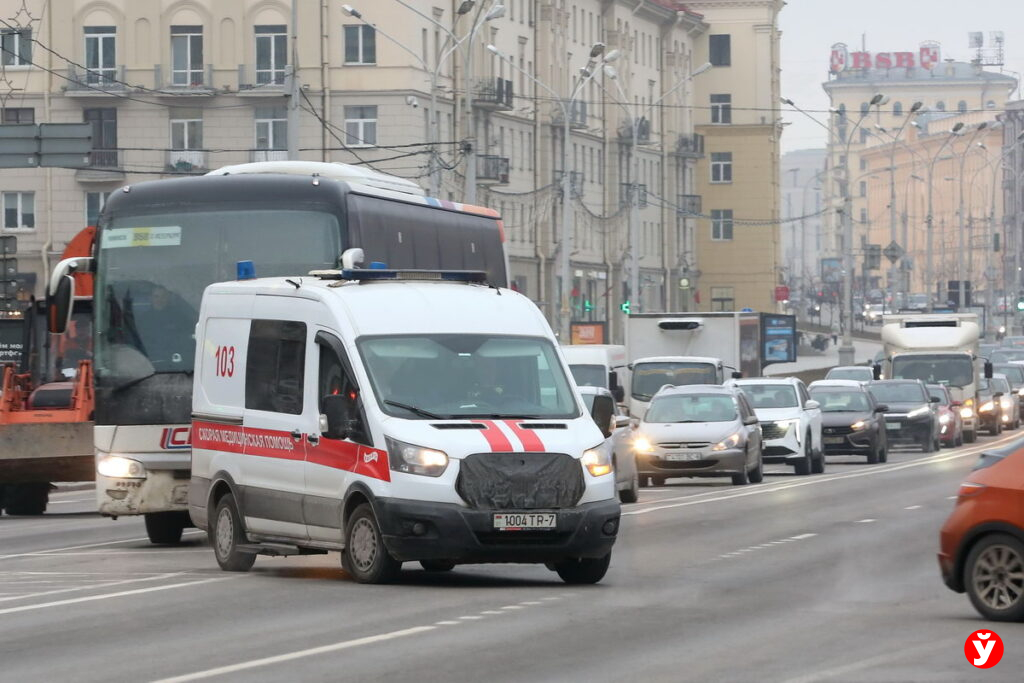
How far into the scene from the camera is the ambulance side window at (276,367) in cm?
1709

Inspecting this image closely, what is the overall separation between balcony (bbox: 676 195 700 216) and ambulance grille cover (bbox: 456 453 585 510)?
100150 millimetres

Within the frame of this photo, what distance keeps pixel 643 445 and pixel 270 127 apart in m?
49.0

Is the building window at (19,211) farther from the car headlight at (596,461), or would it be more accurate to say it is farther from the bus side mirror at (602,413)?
the car headlight at (596,461)

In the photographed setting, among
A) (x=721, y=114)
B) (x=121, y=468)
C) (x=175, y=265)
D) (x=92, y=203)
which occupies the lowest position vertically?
(x=121, y=468)

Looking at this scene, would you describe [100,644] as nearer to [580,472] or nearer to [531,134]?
[580,472]

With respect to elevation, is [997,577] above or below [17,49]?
below

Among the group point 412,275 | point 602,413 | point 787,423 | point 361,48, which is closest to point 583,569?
point 602,413

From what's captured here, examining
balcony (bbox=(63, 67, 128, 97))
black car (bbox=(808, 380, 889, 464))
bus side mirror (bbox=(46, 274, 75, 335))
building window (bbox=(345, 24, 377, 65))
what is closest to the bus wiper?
bus side mirror (bbox=(46, 274, 75, 335))

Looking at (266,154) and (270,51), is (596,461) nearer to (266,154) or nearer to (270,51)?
(266,154)

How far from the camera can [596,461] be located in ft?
53.1

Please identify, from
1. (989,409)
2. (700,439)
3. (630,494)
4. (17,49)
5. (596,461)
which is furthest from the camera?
(17,49)

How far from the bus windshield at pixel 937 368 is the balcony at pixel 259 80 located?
1192 inches

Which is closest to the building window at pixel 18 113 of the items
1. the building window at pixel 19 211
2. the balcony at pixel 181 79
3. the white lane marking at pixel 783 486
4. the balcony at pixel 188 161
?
the building window at pixel 19 211

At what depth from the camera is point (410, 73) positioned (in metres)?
79.5
